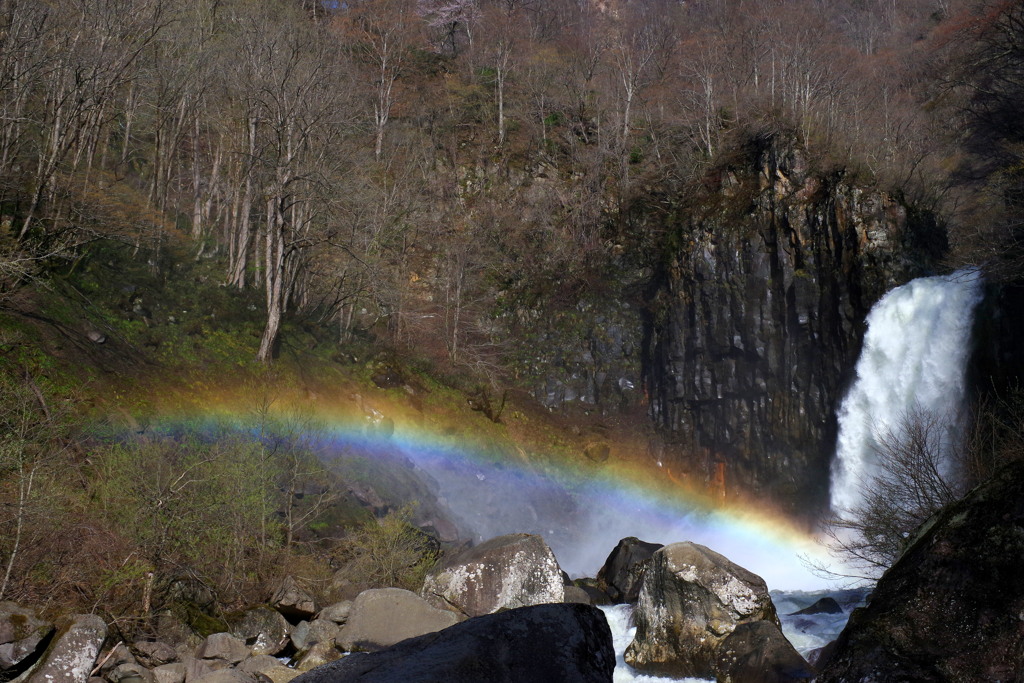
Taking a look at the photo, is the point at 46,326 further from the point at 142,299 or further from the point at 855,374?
the point at 855,374

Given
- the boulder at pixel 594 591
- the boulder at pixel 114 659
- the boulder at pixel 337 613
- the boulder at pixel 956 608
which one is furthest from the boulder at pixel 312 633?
the boulder at pixel 956 608

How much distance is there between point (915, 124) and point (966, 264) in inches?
1016

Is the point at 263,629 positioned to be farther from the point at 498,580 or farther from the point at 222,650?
the point at 498,580

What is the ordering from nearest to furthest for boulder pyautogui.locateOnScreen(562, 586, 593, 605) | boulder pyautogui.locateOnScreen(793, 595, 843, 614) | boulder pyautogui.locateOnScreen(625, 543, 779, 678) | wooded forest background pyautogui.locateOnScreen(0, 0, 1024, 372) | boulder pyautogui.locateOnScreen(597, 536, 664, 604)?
boulder pyautogui.locateOnScreen(625, 543, 779, 678), boulder pyautogui.locateOnScreen(562, 586, 593, 605), boulder pyautogui.locateOnScreen(793, 595, 843, 614), boulder pyautogui.locateOnScreen(597, 536, 664, 604), wooded forest background pyautogui.locateOnScreen(0, 0, 1024, 372)

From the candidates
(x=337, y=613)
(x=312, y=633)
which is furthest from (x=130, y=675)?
(x=337, y=613)

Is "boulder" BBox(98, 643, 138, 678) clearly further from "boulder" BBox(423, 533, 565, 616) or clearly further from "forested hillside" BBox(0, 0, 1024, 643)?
"boulder" BBox(423, 533, 565, 616)

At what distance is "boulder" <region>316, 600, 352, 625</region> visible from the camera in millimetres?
14438

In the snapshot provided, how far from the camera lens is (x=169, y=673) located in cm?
1163

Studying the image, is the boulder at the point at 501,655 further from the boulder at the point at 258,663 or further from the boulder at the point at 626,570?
the boulder at the point at 626,570

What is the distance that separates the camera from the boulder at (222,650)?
1239 centimetres

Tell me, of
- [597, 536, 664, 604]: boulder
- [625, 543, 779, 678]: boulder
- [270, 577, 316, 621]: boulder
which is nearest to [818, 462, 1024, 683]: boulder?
[625, 543, 779, 678]: boulder

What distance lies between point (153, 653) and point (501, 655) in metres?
10.7

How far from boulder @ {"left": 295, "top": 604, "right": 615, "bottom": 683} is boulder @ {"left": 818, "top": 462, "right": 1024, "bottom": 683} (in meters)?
1.85

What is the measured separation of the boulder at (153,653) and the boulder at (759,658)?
9.81 meters
